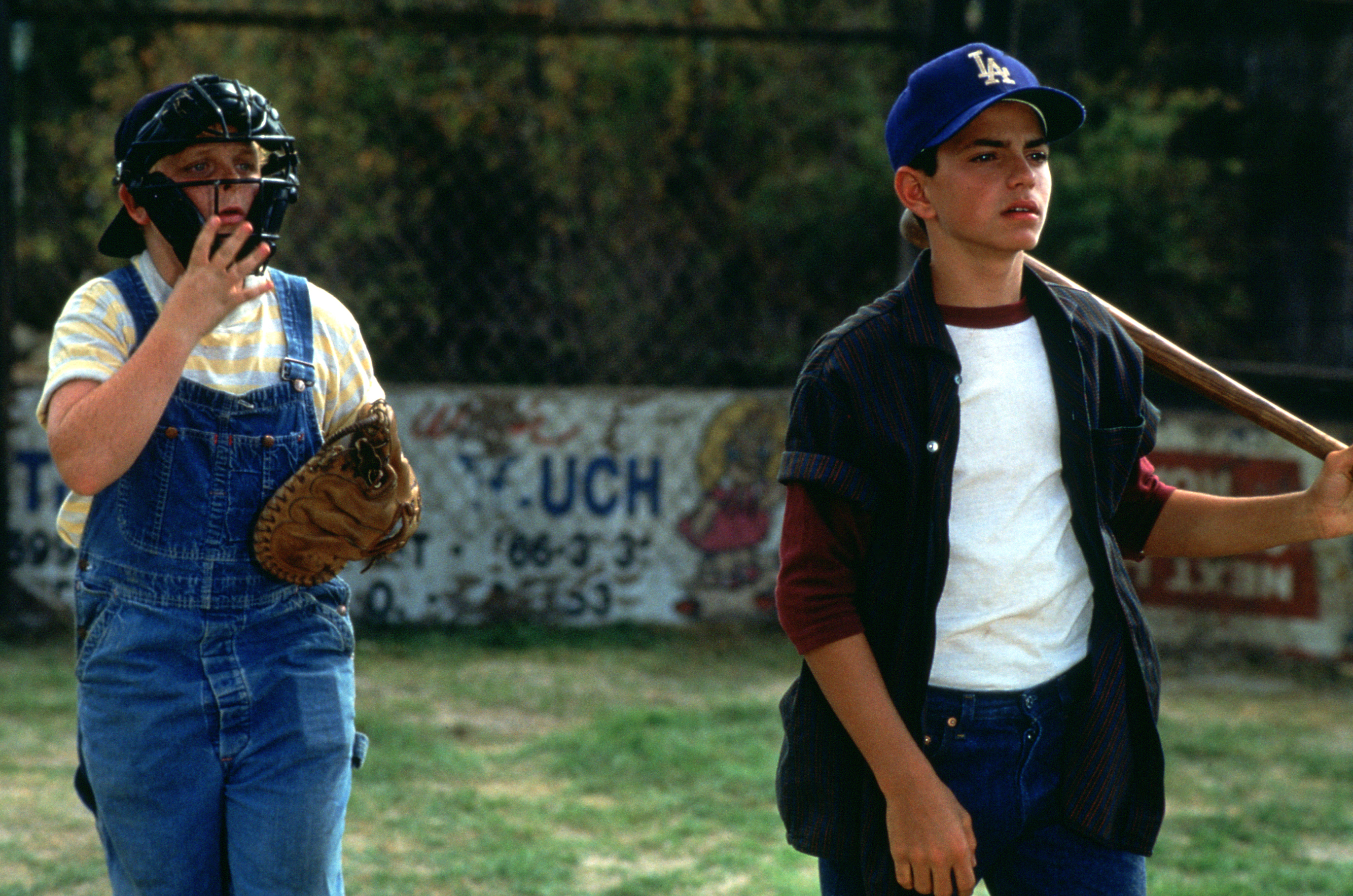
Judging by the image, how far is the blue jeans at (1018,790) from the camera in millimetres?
1944

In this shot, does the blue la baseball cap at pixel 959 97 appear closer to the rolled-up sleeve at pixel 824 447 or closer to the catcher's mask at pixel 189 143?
the rolled-up sleeve at pixel 824 447

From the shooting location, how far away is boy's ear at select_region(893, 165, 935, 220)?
6.81 feet

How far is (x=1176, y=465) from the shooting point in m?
6.07

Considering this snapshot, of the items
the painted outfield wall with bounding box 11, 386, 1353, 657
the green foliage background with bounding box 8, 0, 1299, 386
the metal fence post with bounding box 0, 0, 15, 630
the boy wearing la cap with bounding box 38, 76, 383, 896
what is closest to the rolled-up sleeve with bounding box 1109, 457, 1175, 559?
the boy wearing la cap with bounding box 38, 76, 383, 896

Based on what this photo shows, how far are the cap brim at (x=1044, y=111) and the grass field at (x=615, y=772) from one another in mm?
2181

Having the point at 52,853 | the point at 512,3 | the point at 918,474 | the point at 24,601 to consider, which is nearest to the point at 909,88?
the point at 918,474

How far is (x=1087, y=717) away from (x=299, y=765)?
3.89 ft

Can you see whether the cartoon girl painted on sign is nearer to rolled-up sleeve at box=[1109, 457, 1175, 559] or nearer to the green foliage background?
the green foliage background

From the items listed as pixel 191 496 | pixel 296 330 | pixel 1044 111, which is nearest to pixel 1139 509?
pixel 1044 111

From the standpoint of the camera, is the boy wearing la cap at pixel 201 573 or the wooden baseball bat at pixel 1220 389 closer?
the boy wearing la cap at pixel 201 573

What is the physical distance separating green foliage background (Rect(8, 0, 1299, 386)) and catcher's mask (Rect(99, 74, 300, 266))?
4.16 m

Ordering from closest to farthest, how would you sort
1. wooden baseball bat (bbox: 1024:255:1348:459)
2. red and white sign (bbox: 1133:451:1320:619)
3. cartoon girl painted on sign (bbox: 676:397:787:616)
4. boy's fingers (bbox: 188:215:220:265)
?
boy's fingers (bbox: 188:215:220:265) < wooden baseball bat (bbox: 1024:255:1348:459) < red and white sign (bbox: 1133:451:1320:619) < cartoon girl painted on sign (bbox: 676:397:787:616)

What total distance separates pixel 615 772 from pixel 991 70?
3022 millimetres

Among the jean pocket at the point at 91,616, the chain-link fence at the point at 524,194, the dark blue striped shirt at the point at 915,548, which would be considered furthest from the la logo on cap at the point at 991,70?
the chain-link fence at the point at 524,194
